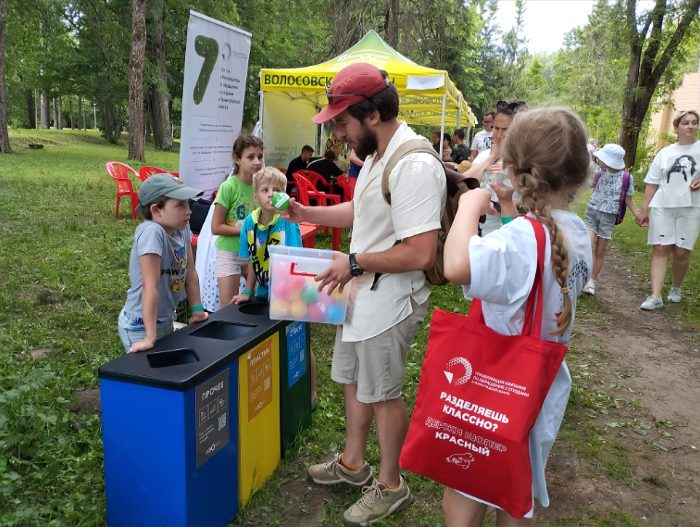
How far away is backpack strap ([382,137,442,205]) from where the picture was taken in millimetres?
2016

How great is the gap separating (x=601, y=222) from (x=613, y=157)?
0.73 m

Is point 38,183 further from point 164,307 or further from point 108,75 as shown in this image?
point 108,75

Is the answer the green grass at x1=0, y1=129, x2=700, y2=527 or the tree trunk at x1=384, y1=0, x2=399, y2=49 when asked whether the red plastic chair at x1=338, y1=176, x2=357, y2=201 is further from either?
the tree trunk at x1=384, y1=0, x2=399, y2=49

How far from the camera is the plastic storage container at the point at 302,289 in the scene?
2.29 meters

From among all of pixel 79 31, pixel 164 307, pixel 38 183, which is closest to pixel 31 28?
pixel 79 31

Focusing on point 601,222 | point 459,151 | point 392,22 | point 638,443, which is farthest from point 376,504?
point 392,22

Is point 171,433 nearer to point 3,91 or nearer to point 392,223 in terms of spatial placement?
point 392,223

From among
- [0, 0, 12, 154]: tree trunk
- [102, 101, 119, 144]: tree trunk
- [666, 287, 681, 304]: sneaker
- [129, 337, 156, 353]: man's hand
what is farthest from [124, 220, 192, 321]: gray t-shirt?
[102, 101, 119, 144]: tree trunk

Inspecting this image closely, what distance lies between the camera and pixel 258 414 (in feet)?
8.27

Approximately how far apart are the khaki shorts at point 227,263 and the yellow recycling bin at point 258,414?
3.72 feet

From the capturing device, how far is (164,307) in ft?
8.80

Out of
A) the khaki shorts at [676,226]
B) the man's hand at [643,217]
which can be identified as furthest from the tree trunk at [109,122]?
the khaki shorts at [676,226]

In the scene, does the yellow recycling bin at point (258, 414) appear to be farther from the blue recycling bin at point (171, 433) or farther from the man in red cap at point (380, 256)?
the man in red cap at point (380, 256)

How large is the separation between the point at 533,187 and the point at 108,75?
32.8 metres
